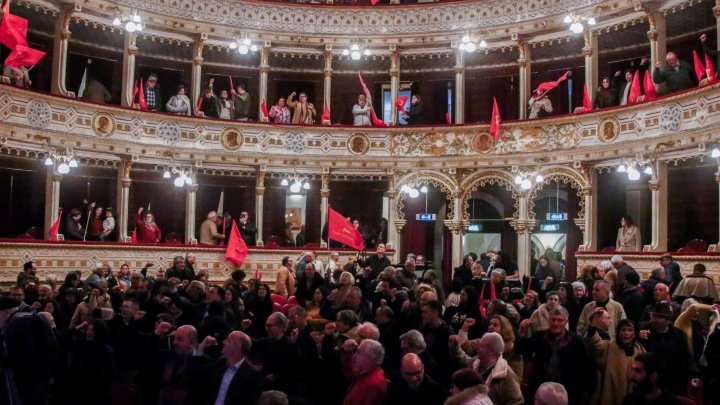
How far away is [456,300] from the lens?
11.3m

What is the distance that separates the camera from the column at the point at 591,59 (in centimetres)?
2275

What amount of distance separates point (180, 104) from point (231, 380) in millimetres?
18875

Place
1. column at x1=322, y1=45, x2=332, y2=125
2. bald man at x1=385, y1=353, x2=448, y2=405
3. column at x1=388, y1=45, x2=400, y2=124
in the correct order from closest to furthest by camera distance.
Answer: bald man at x1=385, y1=353, x2=448, y2=405 < column at x1=388, y1=45, x2=400, y2=124 < column at x1=322, y1=45, x2=332, y2=125

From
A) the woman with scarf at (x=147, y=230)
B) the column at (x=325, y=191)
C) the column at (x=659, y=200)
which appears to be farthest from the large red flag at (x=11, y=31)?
the column at (x=659, y=200)

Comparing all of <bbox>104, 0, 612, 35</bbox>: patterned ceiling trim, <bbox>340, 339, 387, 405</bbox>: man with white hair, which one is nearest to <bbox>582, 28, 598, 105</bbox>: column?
<bbox>104, 0, 612, 35</bbox>: patterned ceiling trim

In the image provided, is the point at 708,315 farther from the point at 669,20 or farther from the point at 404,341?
the point at 669,20

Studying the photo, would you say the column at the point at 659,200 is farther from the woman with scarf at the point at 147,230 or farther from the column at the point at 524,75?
the woman with scarf at the point at 147,230

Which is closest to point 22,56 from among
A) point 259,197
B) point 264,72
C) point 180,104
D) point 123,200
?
point 123,200

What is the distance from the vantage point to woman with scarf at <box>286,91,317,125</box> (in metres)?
26.1

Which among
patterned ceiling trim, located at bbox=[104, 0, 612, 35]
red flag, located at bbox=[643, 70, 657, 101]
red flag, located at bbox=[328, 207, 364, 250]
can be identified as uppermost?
patterned ceiling trim, located at bbox=[104, 0, 612, 35]

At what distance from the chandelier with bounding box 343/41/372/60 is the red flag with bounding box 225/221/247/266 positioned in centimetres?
754

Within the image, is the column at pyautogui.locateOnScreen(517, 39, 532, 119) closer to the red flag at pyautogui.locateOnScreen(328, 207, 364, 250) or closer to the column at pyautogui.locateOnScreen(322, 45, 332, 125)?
the column at pyautogui.locateOnScreen(322, 45, 332, 125)

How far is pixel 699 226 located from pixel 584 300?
11.7 meters

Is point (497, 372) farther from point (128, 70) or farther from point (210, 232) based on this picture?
point (128, 70)
